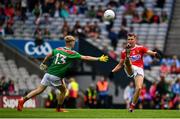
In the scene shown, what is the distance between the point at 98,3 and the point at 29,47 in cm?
598

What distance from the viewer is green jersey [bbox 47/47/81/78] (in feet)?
72.9

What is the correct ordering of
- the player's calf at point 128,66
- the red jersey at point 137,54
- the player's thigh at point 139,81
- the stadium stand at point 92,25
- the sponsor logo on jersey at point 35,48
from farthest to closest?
the sponsor logo on jersey at point 35,48 < the stadium stand at point 92,25 < the player's calf at point 128,66 < the red jersey at point 137,54 < the player's thigh at point 139,81

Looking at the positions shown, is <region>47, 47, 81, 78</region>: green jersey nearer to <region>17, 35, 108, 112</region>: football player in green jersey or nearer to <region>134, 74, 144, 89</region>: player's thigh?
<region>17, 35, 108, 112</region>: football player in green jersey

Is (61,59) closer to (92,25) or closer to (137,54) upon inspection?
(137,54)

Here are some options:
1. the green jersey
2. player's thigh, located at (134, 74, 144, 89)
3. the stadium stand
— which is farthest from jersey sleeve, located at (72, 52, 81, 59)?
the stadium stand

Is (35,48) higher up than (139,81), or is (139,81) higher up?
(35,48)

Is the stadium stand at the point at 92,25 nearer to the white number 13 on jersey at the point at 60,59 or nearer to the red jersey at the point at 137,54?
the red jersey at the point at 137,54

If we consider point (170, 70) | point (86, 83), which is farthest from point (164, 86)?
point (86, 83)

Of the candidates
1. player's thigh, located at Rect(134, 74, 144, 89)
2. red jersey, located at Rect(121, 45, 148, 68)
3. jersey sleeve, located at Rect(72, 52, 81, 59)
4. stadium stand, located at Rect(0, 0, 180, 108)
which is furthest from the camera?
stadium stand, located at Rect(0, 0, 180, 108)

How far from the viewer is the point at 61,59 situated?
22.3m

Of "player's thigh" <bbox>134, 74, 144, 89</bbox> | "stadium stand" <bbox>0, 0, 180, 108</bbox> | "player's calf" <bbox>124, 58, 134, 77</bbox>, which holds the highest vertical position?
"stadium stand" <bbox>0, 0, 180, 108</bbox>

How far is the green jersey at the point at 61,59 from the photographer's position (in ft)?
72.9

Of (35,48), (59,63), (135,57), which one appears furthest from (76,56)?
(35,48)

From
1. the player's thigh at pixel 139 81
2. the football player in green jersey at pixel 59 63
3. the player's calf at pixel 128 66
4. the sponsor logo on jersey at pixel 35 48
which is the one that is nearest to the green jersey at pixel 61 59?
the football player in green jersey at pixel 59 63
